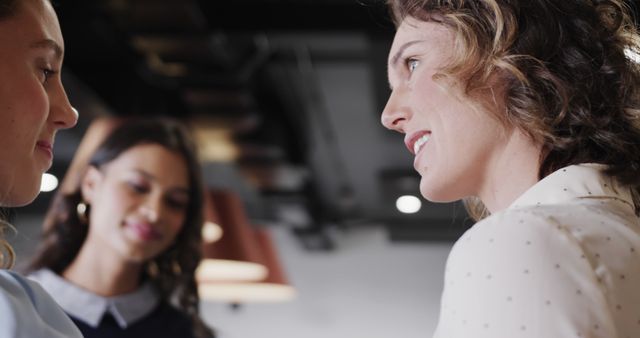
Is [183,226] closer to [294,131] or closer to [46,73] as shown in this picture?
[46,73]

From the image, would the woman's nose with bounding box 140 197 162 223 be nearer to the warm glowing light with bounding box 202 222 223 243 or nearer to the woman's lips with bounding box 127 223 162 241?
the woman's lips with bounding box 127 223 162 241

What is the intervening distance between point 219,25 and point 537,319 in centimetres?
302

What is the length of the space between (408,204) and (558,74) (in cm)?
503

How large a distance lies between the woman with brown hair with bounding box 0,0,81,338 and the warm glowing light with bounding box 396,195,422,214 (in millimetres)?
5002

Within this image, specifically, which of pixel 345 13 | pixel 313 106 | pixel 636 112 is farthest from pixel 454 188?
pixel 313 106

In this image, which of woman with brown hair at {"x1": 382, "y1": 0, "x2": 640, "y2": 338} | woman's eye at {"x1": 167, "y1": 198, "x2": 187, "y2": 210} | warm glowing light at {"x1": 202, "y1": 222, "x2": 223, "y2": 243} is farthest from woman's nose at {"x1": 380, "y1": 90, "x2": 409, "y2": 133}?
warm glowing light at {"x1": 202, "y1": 222, "x2": 223, "y2": 243}

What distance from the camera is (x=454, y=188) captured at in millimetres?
1244

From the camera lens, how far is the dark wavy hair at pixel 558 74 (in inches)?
47.1

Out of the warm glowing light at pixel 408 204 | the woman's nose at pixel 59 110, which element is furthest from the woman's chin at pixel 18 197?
the warm glowing light at pixel 408 204

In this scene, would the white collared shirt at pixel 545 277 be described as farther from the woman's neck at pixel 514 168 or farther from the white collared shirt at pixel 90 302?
the white collared shirt at pixel 90 302

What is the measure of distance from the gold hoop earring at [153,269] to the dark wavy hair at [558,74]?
1.40 m

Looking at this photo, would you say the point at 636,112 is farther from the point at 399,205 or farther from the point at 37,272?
the point at 399,205

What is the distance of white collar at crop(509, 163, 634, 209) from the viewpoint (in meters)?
1.09

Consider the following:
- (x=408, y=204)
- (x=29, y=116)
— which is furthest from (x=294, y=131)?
(x=29, y=116)
